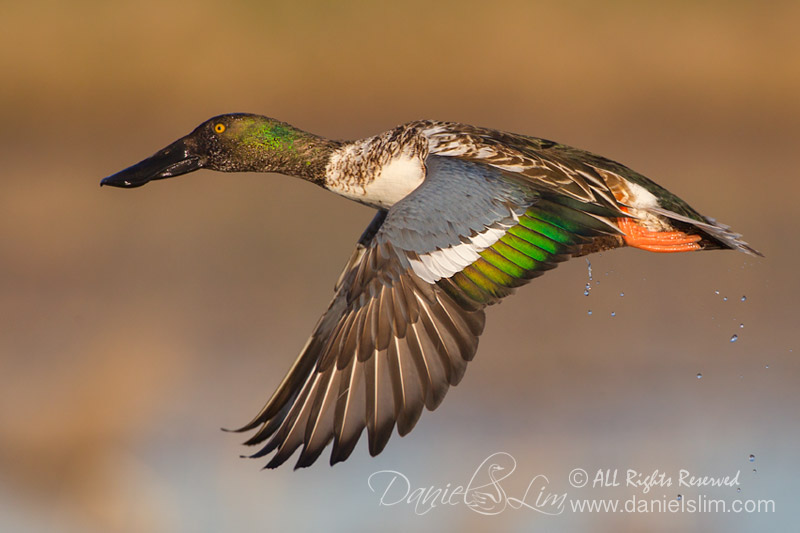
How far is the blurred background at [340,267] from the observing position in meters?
4.84

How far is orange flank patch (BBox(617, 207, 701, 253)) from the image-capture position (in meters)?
4.25

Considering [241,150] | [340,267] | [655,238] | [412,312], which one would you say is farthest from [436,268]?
[340,267]

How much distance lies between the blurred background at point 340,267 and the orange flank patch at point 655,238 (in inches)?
41.6

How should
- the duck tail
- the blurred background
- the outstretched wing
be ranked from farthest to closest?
the blurred background < the duck tail < the outstretched wing

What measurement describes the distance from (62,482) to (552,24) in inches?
246

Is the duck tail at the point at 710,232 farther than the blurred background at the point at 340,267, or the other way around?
the blurred background at the point at 340,267

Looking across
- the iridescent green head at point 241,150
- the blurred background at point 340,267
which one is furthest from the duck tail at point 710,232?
the iridescent green head at point 241,150

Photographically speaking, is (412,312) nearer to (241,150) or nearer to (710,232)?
(710,232)

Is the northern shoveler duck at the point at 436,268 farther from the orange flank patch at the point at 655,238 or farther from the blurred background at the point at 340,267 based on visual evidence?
the blurred background at the point at 340,267

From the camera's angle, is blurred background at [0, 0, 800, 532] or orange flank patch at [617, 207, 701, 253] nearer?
orange flank patch at [617, 207, 701, 253]

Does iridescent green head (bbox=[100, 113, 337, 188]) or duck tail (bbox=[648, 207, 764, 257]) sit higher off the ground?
iridescent green head (bbox=[100, 113, 337, 188])

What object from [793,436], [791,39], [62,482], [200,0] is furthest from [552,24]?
[62,482]

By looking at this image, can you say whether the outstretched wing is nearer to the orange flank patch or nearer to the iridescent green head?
the orange flank patch

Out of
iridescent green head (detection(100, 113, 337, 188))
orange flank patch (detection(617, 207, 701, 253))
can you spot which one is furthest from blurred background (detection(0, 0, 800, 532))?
iridescent green head (detection(100, 113, 337, 188))
